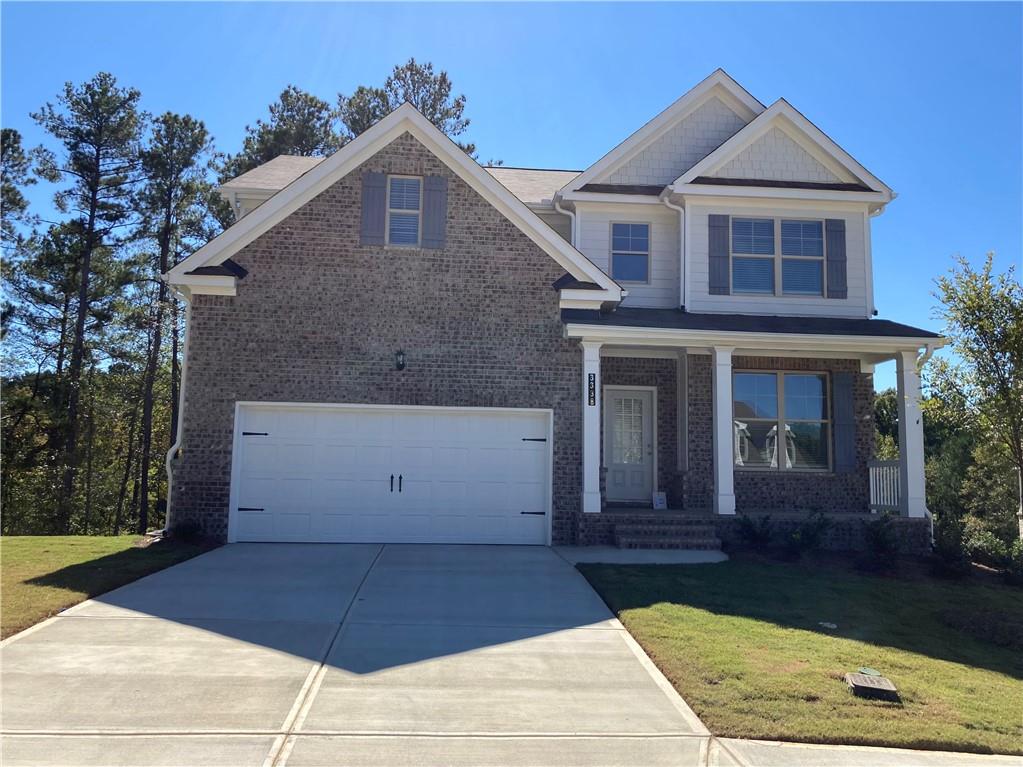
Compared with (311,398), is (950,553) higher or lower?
lower

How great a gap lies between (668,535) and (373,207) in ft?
23.9

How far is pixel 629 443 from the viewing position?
49.3ft

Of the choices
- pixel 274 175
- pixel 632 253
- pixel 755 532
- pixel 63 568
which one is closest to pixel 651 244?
pixel 632 253

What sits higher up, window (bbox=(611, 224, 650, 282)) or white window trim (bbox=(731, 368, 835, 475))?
window (bbox=(611, 224, 650, 282))

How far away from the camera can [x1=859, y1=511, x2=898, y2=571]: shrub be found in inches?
439

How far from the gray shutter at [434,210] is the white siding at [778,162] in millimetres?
5917

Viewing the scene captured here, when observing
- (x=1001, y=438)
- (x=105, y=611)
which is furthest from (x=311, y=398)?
(x=1001, y=438)

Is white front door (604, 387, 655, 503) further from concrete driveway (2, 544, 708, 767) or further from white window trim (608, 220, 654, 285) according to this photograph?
concrete driveway (2, 544, 708, 767)

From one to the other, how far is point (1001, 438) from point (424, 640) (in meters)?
11.0

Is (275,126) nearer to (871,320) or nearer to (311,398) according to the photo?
(311,398)

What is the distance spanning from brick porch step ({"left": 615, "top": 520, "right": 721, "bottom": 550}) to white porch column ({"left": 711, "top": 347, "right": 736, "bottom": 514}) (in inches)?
23.9

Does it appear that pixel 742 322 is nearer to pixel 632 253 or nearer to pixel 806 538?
pixel 632 253

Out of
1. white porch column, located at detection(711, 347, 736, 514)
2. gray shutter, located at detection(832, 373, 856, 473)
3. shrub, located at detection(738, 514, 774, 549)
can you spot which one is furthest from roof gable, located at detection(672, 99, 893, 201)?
shrub, located at detection(738, 514, 774, 549)

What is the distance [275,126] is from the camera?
2909 cm
